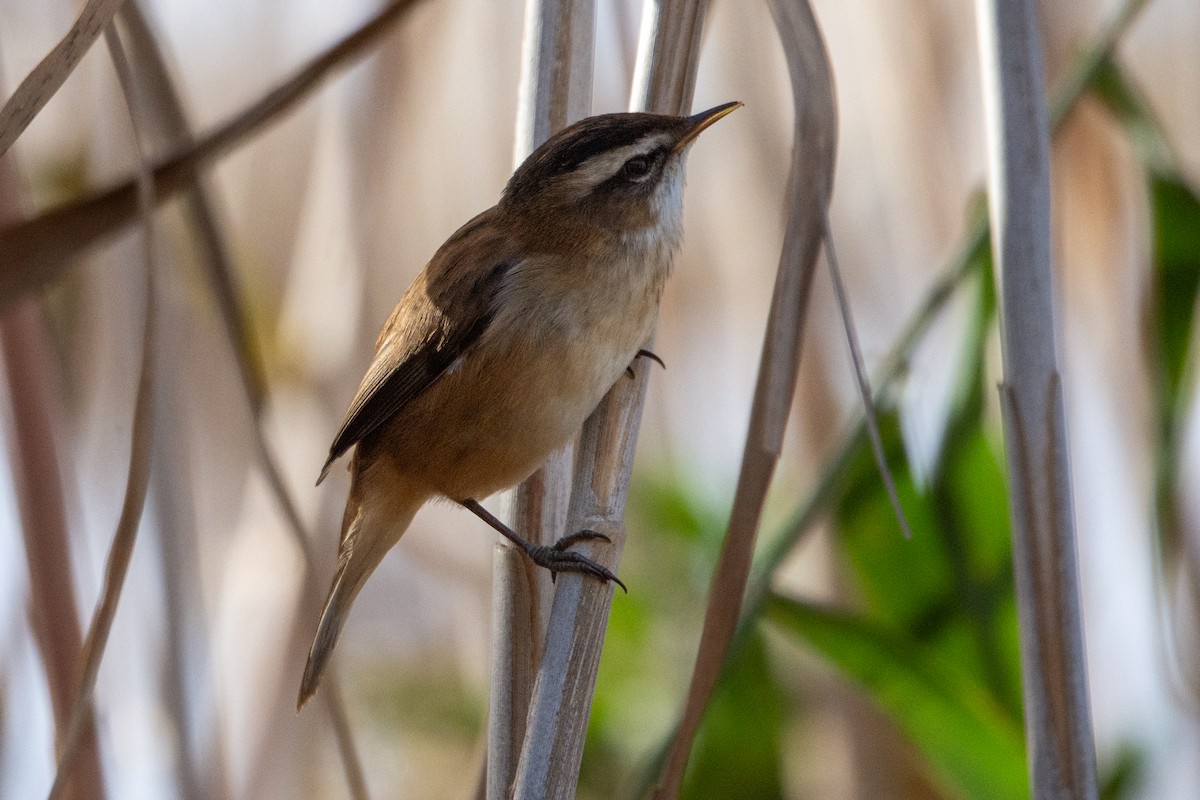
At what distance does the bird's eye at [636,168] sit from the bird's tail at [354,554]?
0.83 m

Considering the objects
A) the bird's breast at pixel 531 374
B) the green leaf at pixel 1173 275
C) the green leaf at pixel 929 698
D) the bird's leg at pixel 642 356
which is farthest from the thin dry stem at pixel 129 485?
the green leaf at pixel 1173 275

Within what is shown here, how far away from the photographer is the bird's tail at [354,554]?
239cm

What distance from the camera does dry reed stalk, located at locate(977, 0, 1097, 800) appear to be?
169 cm

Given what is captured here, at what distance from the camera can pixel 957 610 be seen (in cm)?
259

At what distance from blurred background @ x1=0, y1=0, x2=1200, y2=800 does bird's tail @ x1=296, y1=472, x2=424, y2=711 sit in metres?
0.47

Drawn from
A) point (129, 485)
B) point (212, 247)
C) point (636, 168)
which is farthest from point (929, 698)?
point (212, 247)

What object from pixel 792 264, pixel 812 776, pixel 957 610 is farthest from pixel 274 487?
pixel 812 776

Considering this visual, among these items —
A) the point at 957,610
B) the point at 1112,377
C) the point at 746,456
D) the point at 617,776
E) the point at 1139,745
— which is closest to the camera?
the point at 746,456

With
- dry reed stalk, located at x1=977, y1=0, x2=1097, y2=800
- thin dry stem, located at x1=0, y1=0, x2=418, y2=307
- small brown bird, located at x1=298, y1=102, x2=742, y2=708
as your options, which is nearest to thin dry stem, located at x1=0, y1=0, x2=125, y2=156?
thin dry stem, located at x1=0, y1=0, x2=418, y2=307

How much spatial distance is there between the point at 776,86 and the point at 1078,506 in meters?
1.49

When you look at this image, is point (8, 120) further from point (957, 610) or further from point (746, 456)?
point (957, 610)

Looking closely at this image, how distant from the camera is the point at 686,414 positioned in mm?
3775

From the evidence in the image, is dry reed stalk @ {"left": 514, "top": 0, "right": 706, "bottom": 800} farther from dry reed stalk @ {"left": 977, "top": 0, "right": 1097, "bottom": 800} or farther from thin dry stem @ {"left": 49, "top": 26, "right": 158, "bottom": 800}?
thin dry stem @ {"left": 49, "top": 26, "right": 158, "bottom": 800}

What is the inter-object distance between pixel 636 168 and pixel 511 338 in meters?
0.43
